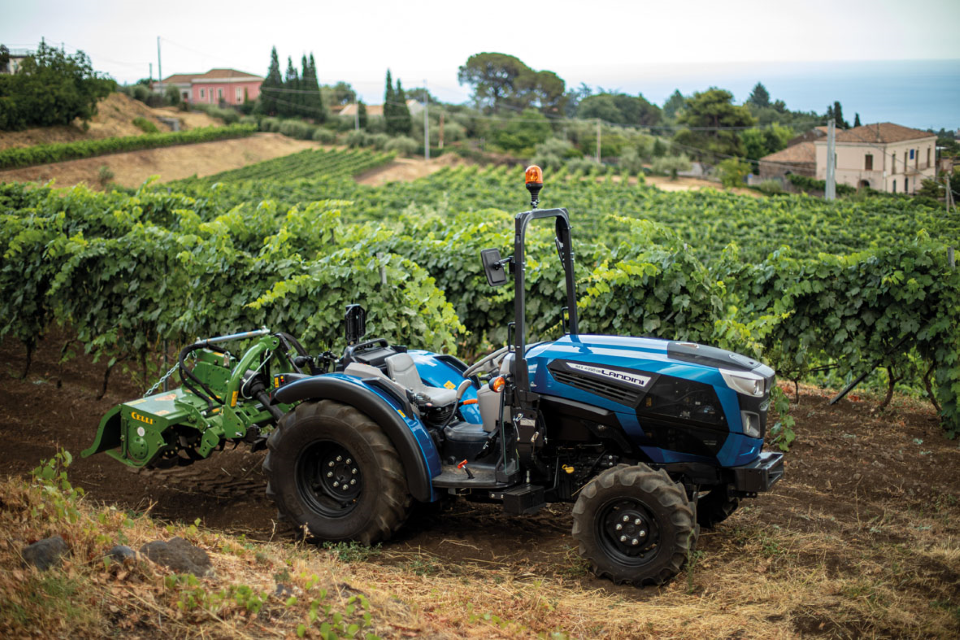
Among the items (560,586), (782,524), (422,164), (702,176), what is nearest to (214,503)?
(560,586)

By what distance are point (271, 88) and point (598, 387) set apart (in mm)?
82775

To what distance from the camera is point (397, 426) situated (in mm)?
4652

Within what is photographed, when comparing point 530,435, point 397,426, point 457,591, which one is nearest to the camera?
point 457,591

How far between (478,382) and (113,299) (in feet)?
18.0

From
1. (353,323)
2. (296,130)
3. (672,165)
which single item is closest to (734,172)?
(672,165)

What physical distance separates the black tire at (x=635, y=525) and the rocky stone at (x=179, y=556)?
1.95 m

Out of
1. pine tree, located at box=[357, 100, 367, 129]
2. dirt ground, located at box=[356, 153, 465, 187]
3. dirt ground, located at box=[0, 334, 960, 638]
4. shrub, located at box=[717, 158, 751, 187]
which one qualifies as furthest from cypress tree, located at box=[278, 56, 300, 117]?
dirt ground, located at box=[0, 334, 960, 638]

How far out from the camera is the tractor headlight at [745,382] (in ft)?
13.6

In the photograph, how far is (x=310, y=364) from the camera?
5.83 meters

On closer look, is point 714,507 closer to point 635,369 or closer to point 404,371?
point 635,369

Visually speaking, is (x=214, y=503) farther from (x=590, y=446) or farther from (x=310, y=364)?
(x=590, y=446)

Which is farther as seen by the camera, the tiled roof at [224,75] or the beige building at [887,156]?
the tiled roof at [224,75]

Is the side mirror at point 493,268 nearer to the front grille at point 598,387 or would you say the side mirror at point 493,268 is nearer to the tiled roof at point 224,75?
the front grille at point 598,387

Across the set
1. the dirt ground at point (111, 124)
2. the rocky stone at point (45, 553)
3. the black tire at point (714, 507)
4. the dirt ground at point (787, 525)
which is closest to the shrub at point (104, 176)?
the dirt ground at point (111, 124)
